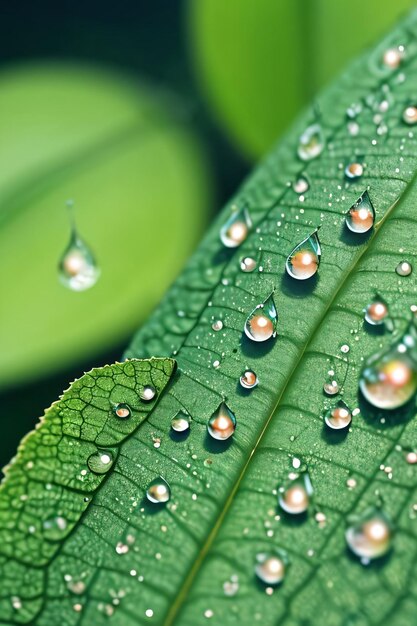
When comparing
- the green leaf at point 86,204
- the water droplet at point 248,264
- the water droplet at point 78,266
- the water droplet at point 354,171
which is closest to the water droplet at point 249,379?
the water droplet at point 248,264

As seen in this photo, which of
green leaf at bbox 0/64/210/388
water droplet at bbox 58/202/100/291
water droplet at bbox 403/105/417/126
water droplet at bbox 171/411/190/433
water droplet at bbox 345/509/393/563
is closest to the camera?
water droplet at bbox 345/509/393/563

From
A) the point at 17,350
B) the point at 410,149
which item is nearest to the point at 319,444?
the point at 410,149

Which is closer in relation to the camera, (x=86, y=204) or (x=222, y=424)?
(x=222, y=424)

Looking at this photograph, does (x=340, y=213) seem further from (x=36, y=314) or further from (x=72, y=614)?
(x=36, y=314)

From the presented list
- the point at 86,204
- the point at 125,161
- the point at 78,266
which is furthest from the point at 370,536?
the point at 125,161

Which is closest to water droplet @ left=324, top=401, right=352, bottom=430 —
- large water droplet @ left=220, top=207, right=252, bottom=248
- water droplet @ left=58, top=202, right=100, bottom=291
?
large water droplet @ left=220, top=207, right=252, bottom=248

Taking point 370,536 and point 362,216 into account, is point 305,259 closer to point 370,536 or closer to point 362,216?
point 362,216

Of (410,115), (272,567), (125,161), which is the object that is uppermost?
(125,161)

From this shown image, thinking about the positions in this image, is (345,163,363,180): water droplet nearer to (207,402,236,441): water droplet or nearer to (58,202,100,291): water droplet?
(207,402,236,441): water droplet
